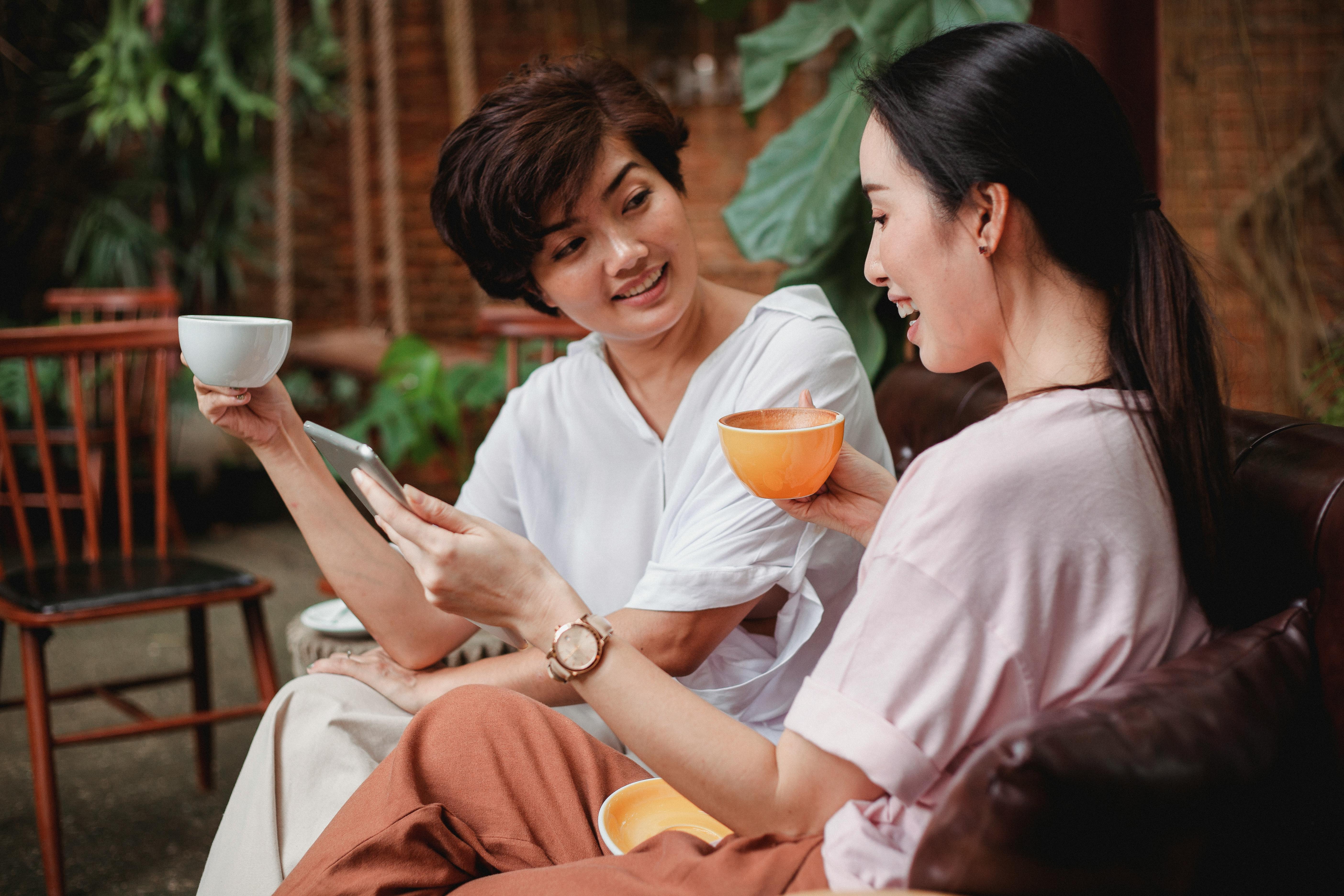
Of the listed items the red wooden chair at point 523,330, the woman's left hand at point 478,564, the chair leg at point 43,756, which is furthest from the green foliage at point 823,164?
the chair leg at point 43,756

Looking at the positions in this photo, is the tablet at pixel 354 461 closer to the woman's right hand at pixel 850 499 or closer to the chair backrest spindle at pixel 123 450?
the woman's right hand at pixel 850 499

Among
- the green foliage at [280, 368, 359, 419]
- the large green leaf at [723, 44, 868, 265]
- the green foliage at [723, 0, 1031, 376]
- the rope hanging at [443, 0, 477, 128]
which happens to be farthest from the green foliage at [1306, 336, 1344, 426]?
the green foliage at [280, 368, 359, 419]

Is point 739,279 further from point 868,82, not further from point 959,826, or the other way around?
point 959,826

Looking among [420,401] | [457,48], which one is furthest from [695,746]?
[457,48]

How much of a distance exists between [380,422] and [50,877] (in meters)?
1.90

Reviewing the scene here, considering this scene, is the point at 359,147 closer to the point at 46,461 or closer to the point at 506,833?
the point at 46,461

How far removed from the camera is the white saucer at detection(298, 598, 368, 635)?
5.36 feet

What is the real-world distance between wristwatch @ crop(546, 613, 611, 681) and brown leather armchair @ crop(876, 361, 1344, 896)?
337 mm

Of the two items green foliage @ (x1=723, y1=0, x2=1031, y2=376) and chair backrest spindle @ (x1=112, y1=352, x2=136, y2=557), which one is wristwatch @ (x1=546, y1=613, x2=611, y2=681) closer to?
green foliage @ (x1=723, y1=0, x2=1031, y2=376)

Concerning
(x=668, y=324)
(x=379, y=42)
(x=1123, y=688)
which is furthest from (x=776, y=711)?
(x=379, y=42)

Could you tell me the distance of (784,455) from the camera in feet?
3.19

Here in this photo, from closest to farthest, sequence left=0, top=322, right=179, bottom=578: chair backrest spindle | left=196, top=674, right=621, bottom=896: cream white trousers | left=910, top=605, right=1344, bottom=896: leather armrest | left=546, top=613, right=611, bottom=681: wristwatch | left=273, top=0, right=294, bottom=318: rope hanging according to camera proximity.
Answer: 1. left=910, top=605, right=1344, bottom=896: leather armrest
2. left=546, top=613, right=611, bottom=681: wristwatch
3. left=196, top=674, right=621, bottom=896: cream white trousers
4. left=0, top=322, right=179, bottom=578: chair backrest spindle
5. left=273, top=0, right=294, bottom=318: rope hanging

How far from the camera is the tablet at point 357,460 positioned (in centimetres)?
101

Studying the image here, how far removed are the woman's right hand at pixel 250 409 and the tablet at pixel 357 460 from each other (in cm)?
30
